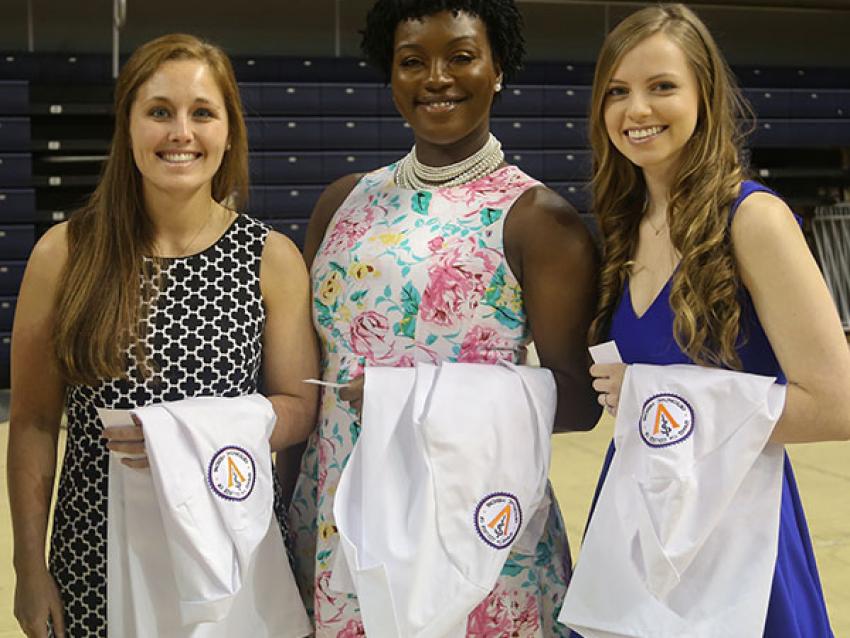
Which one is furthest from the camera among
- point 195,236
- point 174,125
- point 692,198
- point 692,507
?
point 195,236

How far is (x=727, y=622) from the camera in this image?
1.71 metres

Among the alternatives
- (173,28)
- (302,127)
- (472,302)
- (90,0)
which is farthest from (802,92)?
(472,302)

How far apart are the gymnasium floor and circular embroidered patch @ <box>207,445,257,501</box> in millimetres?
2373

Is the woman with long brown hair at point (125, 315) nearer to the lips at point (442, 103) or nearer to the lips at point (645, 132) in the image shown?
the lips at point (442, 103)

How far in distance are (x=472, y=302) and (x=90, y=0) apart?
29.7 ft

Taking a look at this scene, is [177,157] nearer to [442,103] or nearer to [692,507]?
[442,103]

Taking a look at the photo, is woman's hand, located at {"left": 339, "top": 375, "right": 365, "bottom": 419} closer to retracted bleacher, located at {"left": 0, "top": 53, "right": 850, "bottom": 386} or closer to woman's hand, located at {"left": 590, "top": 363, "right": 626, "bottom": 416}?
woman's hand, located at {"left": 590, "top": 363, "right": 626, "bottom": 416}

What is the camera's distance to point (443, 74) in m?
2.03

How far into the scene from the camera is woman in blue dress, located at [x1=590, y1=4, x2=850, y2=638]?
5.56 ft

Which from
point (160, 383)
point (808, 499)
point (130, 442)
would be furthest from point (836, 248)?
point (130, 442)

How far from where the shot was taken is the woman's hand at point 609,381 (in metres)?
1.83

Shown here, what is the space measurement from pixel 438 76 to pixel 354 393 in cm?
58

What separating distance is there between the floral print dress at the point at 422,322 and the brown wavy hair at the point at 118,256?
0.33 m

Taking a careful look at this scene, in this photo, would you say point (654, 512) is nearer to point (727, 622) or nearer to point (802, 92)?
point (727, 622)
